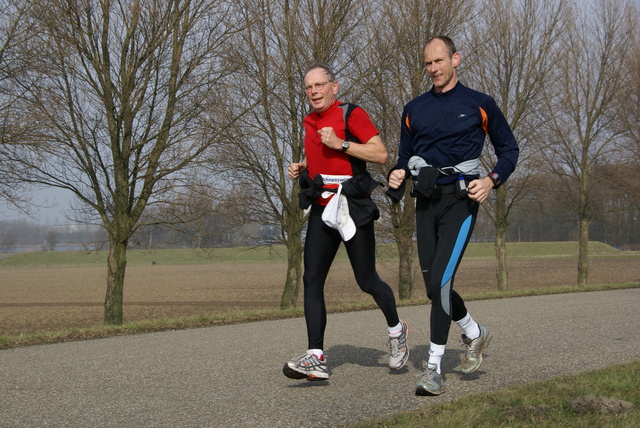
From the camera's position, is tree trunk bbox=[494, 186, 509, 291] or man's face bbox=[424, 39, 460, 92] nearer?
man's face bbox=[424, 39, 460, 92]

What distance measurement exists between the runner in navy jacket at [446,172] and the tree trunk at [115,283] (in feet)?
29.5

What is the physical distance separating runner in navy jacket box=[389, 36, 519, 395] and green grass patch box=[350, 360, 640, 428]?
0.58 m

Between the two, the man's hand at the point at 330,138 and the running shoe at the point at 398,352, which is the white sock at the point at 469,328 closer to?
the running shoe at the point at 398,352

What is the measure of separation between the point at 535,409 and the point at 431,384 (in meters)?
0.77

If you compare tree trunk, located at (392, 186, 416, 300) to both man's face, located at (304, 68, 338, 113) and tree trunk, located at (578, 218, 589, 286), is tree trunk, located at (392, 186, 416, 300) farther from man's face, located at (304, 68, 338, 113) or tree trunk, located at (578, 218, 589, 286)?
man's face, located at (304, 68, 338, 113)

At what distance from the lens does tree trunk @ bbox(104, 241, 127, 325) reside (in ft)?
41.4

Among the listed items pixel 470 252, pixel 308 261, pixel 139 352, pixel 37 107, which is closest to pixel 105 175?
pixel 37 107

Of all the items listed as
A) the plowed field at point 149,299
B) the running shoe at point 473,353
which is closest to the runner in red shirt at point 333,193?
the running shoe at point 473,353

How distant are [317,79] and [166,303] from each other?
26.4m

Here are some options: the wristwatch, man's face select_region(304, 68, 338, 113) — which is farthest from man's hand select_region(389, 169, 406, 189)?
man's face select_region(304, 68, 338, 113)

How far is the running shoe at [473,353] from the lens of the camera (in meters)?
4.70

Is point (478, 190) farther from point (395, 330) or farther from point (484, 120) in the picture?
point (395, 330)

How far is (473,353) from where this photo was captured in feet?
15.6

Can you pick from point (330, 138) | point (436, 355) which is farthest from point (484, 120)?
point (436, 355)
